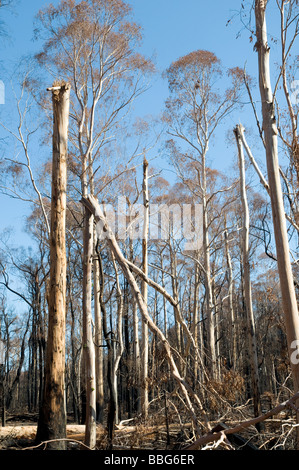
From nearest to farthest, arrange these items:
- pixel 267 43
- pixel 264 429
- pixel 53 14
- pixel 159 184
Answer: pixel 267 43, pixel 264 429, pixel 53 14, pixel 159 184

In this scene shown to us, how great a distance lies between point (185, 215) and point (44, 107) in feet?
24.9

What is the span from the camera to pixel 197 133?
15.6 meters

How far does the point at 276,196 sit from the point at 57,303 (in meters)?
3.51

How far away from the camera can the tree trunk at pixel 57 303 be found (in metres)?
6.23

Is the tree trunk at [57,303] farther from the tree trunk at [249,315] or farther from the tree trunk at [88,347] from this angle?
the tree trunk at [249,315]

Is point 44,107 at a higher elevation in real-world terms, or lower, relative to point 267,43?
higher

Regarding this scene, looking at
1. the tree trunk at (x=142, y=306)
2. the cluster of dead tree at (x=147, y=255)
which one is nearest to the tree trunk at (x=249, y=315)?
the cluster of dead tree at (x=147, y=255)

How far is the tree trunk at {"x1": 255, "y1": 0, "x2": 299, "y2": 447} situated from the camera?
5020 millimetres

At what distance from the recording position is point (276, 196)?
17.8 ft

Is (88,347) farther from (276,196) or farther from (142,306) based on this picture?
(142,306)

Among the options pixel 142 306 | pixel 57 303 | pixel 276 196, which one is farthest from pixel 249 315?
pixel 142 306

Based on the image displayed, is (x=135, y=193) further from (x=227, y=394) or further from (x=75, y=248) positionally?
(x=227, y=394)

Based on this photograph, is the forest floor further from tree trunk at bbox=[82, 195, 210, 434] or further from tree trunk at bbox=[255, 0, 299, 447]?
tree trunk at bbox=[82, 195, 210, 434]
